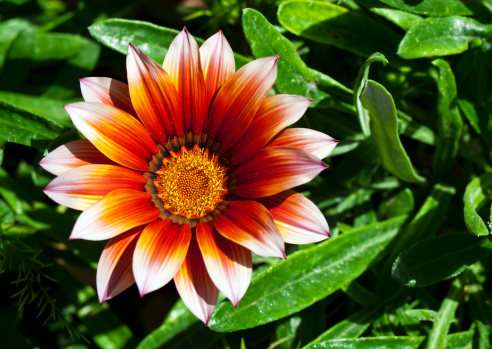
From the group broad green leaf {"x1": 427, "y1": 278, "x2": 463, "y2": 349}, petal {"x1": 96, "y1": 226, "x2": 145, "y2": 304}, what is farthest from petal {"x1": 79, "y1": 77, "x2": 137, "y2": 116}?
broad green leaf {"x1": 427, "y1": 278, "x2": 463, "y2": 349}

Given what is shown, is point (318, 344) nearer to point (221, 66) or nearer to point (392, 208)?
point (392, 208)

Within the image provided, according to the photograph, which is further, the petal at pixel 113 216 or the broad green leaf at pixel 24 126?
the broad green leaf at pixel 24 126

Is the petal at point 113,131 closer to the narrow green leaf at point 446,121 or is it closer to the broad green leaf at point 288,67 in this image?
the broad green leaf at point 288,67

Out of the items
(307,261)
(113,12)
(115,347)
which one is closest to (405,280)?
(307,261)

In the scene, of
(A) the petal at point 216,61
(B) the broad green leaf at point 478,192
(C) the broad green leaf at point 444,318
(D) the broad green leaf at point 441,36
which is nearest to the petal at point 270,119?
(A) the petal at point 216,61

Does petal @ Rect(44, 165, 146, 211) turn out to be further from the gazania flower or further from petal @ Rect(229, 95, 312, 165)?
petal @ Rect(229, 95, 312, 165)

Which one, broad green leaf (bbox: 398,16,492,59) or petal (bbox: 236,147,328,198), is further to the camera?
broad green leaf (bbox: 398,16,492,59)
